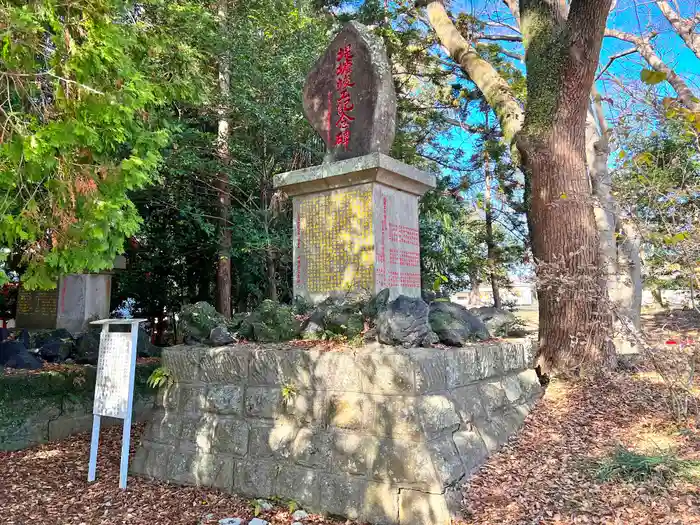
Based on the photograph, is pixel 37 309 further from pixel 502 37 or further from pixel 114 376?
pixel 502 37

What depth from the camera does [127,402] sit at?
3955 millimetres

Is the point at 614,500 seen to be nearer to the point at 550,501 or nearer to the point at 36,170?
the point at 550,501

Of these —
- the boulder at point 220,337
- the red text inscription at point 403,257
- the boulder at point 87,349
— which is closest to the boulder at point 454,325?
the red text inscription at point 403,257

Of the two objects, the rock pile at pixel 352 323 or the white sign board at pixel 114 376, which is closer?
the rock pile at pixel 352 323

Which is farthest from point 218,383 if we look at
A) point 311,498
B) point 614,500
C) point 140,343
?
point 140,343

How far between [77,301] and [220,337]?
560 cm

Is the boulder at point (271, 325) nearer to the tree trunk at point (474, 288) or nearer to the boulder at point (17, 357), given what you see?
the boulder at point (17, 357)

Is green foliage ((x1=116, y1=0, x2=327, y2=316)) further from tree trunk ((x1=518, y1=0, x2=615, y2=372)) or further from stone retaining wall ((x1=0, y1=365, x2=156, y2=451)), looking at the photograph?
tree trunk ((x1=518, y1=0, x2=615, y2=372))

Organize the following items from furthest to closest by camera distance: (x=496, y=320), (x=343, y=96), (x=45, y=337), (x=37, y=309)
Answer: (x=37, y=309) < (x=45, y=337) < (x=343, y=96) < (x=496, y=320)

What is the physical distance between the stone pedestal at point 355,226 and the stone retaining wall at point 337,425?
3.78ft

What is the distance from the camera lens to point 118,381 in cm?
404

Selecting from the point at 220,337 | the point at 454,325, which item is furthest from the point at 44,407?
the point at 454,325

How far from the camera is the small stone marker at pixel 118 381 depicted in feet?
13.1

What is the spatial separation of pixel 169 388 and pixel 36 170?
211 cm
